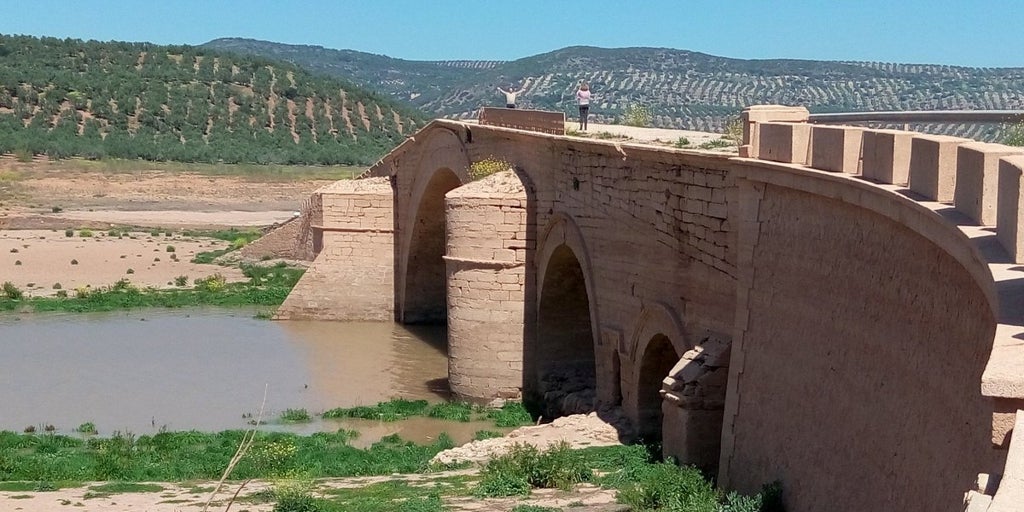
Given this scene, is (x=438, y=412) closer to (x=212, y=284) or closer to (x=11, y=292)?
(x=212, y=284)

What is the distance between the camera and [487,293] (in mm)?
18578

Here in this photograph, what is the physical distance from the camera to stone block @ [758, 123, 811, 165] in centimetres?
1062

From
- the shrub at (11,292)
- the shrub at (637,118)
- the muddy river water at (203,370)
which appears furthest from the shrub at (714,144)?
the shrub at (11,292)

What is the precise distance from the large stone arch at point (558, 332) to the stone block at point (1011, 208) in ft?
36.9

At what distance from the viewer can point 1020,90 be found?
610 inches

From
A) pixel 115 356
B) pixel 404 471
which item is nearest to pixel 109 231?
pixel 115 356

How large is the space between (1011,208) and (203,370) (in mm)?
16140

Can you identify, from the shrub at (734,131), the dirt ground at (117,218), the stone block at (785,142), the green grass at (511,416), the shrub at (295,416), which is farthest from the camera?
the dirt ground at (117,218)

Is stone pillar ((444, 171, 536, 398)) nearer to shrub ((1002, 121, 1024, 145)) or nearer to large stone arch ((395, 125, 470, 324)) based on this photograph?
large stone arch ((395, 125, 470, 324))

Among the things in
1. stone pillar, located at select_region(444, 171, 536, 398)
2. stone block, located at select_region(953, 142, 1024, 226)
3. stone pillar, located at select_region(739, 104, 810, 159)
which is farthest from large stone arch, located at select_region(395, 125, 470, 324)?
stone block, located at select_region(953, 142, 1024, 226)

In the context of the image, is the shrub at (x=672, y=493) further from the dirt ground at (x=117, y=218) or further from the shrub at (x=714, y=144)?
the dirt ground at (x=117, y=218)

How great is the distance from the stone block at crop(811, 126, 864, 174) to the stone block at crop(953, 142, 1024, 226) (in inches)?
82.9

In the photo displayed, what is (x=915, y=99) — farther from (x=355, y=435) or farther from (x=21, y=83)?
(x=21, y=83)

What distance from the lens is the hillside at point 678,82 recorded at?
19711 millimetres
